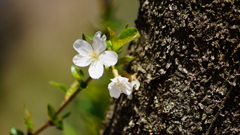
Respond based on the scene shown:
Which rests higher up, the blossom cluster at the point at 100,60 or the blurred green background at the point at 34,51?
the blurred green background at the point at 34,51

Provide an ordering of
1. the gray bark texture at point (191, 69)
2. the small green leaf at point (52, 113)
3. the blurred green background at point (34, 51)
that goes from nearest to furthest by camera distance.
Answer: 1. the gray bark texture at point (191, 69)
2. the small green leaf at point (52, 113)
3. the blurred green background at point (34, 51)

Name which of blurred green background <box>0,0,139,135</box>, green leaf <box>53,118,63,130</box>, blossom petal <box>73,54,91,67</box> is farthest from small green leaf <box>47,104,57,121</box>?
blurred green background <box>0,0,139,135</box>

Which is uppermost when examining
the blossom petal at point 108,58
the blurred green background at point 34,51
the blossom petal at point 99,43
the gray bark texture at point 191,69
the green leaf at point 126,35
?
the blurred green background at point 34,51

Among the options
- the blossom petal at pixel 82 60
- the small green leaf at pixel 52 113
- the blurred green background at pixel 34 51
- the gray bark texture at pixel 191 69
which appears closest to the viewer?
the gray bark texture at pixel 191 69

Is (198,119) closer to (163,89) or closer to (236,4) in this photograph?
(163,89)

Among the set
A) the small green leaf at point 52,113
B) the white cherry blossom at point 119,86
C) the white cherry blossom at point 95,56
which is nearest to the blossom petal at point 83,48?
the white cherry blossom at point 95,56

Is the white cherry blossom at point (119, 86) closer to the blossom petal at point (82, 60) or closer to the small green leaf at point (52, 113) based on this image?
the blossom petal at point (82, 60)

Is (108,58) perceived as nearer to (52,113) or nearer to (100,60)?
(100,60)
